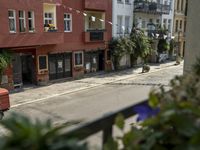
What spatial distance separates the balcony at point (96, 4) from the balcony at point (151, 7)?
5609 millimetres

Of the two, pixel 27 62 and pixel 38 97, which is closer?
pixel 38 97

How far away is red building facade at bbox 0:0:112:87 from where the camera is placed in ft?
61.7

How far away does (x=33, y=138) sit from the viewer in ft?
5.27

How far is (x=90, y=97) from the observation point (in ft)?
61.3

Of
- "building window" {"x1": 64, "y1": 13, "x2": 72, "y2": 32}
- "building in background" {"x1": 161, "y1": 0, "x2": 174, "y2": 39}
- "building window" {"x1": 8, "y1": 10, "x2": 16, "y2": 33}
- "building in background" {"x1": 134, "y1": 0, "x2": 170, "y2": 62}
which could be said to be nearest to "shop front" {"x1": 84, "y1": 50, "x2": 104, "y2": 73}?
"building window" {"x1": 64, "y1": 13, "x2": 72, "y2": 32}

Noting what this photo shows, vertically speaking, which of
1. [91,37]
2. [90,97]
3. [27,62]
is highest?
[91,37]

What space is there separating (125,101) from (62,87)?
5688 mm

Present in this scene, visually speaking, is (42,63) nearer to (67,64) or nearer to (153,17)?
(67,64)

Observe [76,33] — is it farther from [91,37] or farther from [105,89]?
[105,89]

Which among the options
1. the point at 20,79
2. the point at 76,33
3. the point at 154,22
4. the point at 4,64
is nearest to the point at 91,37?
the point at 76,33

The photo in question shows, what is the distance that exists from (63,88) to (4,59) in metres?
4.69

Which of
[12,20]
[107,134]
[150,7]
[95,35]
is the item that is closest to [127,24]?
[150,7]

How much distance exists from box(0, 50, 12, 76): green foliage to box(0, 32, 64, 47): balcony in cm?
59

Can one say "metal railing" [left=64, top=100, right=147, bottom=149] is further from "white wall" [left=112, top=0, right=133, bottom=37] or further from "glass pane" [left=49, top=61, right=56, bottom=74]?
"white wall" [left=112, top=0, right=133, bottom=37]
